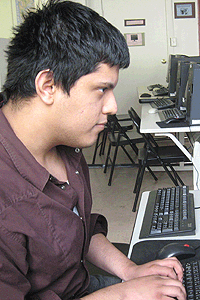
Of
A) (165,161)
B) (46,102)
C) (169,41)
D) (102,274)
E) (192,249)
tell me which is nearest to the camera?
(46,102)

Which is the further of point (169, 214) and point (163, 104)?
point (163, 104)

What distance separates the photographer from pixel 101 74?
779mm

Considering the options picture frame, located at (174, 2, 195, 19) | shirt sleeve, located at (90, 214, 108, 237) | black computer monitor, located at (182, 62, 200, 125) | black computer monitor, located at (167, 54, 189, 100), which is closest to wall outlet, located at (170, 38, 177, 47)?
picture frame, located at (174, 2, 195, 19)

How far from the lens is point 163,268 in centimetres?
87

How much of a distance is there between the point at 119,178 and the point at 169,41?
3.03m

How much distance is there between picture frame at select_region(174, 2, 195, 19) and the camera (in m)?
5.75

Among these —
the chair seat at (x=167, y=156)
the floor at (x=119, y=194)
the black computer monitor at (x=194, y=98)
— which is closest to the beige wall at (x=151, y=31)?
the floor at (x=119, y=194)

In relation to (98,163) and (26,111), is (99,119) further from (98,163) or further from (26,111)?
(98,163)

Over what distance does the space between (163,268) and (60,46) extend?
59 cm

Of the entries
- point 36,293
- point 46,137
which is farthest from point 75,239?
point 46,137

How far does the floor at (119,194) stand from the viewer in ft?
9.12

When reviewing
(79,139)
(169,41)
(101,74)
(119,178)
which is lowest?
(119,178)

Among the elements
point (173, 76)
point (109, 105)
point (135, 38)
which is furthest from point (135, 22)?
point (109, 105)

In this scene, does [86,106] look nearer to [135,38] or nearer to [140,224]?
[140,224]
